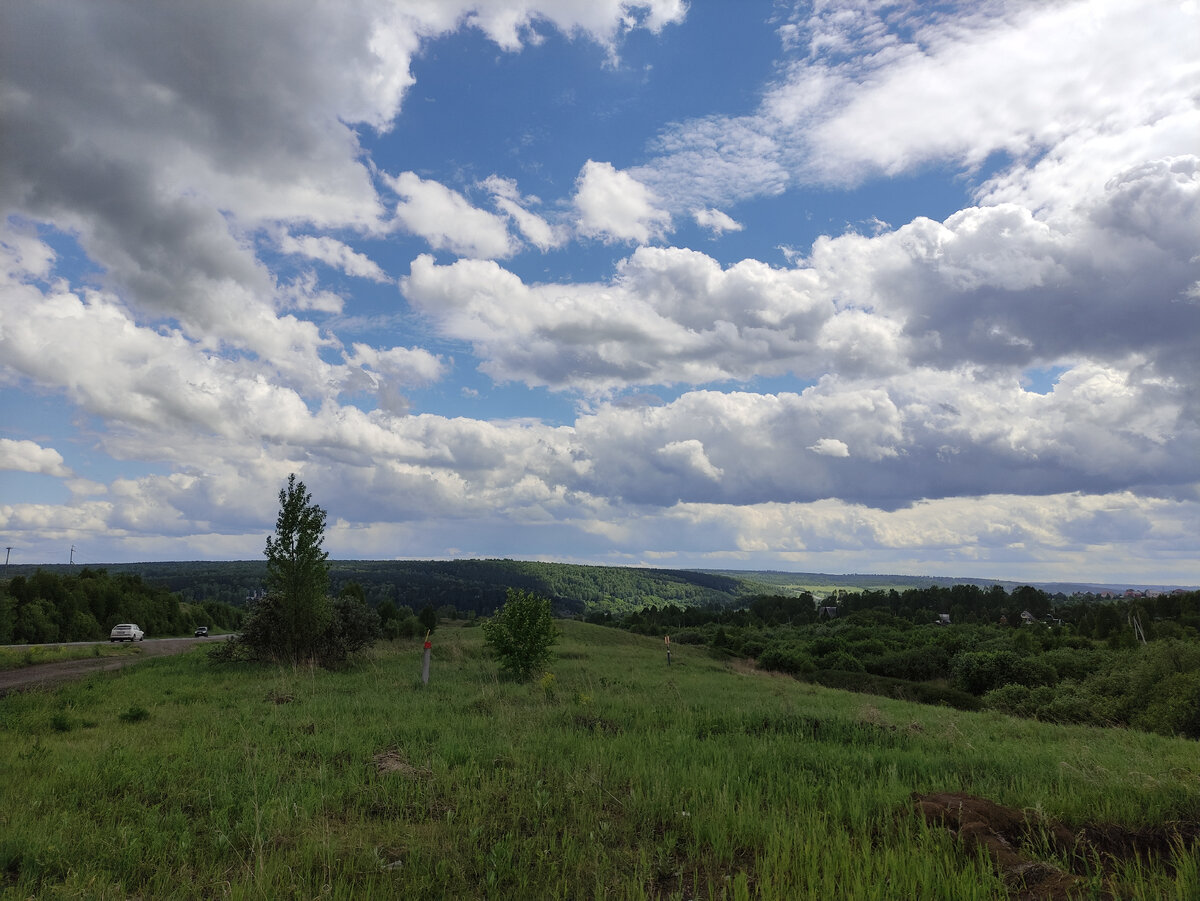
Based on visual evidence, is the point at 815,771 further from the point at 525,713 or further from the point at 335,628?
the point at 335,628

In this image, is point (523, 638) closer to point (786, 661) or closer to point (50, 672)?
point (50, 672)

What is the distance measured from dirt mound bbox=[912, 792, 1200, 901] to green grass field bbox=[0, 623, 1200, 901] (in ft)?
0.78

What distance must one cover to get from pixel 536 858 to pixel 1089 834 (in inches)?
221

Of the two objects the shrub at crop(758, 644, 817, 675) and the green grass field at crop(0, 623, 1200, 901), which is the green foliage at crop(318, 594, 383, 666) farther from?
the shrub at crop(758, 644, 817, 675)

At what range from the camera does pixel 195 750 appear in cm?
1001

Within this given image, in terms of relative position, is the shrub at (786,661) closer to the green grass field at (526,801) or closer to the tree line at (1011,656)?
the tree line at (1011,656)

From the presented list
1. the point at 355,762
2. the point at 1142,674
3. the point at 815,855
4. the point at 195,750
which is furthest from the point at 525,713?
the point at 1142,674

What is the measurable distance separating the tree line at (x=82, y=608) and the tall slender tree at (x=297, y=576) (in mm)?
37510

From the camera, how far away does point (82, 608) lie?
67.0m

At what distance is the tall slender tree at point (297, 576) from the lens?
2670 cm

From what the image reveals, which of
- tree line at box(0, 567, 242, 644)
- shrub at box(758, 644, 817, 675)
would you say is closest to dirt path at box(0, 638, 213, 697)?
tree line at box(0, 567, 242, 644)

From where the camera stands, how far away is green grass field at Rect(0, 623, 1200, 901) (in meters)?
5.42

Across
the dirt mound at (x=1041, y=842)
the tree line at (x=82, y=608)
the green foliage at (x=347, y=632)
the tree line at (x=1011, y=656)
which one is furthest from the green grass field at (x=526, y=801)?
the tree line at (x=82, y=608)

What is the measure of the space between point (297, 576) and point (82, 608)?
60.1 meters
